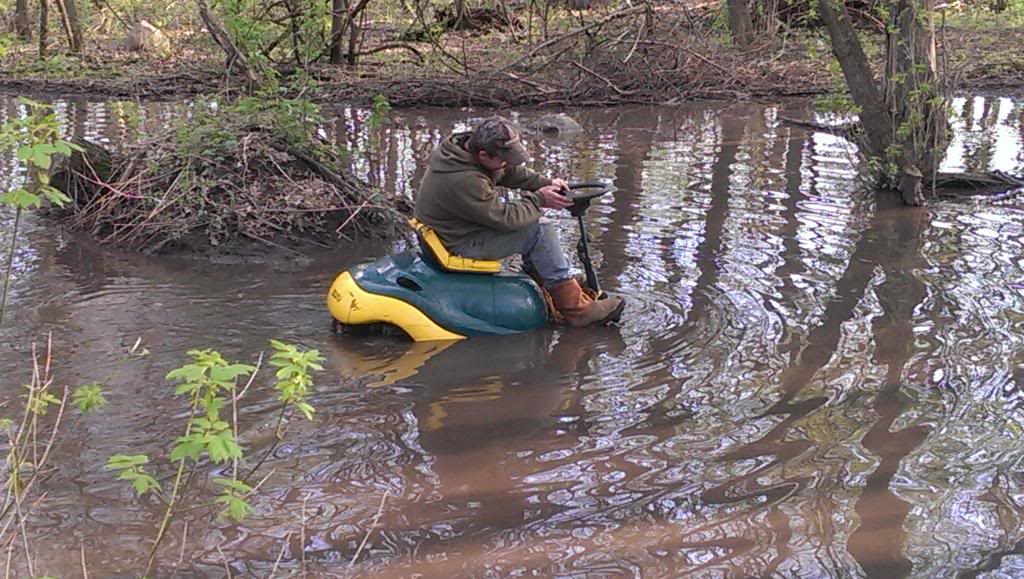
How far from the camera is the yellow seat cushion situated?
5.55 meters

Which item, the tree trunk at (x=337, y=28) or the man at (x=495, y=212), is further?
the tree trunk at (x=337, y=28)

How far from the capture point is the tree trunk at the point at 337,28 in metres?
15.6

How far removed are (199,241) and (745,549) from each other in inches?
199

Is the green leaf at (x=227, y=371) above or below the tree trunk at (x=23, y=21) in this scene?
below

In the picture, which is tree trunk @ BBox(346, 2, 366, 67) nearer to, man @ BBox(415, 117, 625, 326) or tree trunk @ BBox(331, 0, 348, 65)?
tree trunk @ BBox(331, 0, 348, 65)

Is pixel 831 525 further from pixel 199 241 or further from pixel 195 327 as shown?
pixel 199 241

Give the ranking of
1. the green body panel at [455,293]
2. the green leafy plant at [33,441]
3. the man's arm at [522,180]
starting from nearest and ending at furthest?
the green leafy plant at [33,441], the green body panel at [455,293], the man's arm at [522,180]

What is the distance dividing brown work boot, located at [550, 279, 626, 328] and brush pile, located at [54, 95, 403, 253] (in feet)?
7.69

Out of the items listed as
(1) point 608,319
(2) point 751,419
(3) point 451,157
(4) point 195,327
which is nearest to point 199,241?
(4) point 195,327

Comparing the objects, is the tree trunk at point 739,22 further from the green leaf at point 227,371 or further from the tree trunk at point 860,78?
the green leaf at point 227,371

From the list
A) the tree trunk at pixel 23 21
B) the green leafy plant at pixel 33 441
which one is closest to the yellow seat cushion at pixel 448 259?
the green leafy plant at pixel 33 441

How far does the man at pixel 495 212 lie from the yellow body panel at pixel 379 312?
1.33ft

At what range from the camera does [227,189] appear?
7.59 m

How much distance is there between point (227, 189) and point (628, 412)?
162 inches
